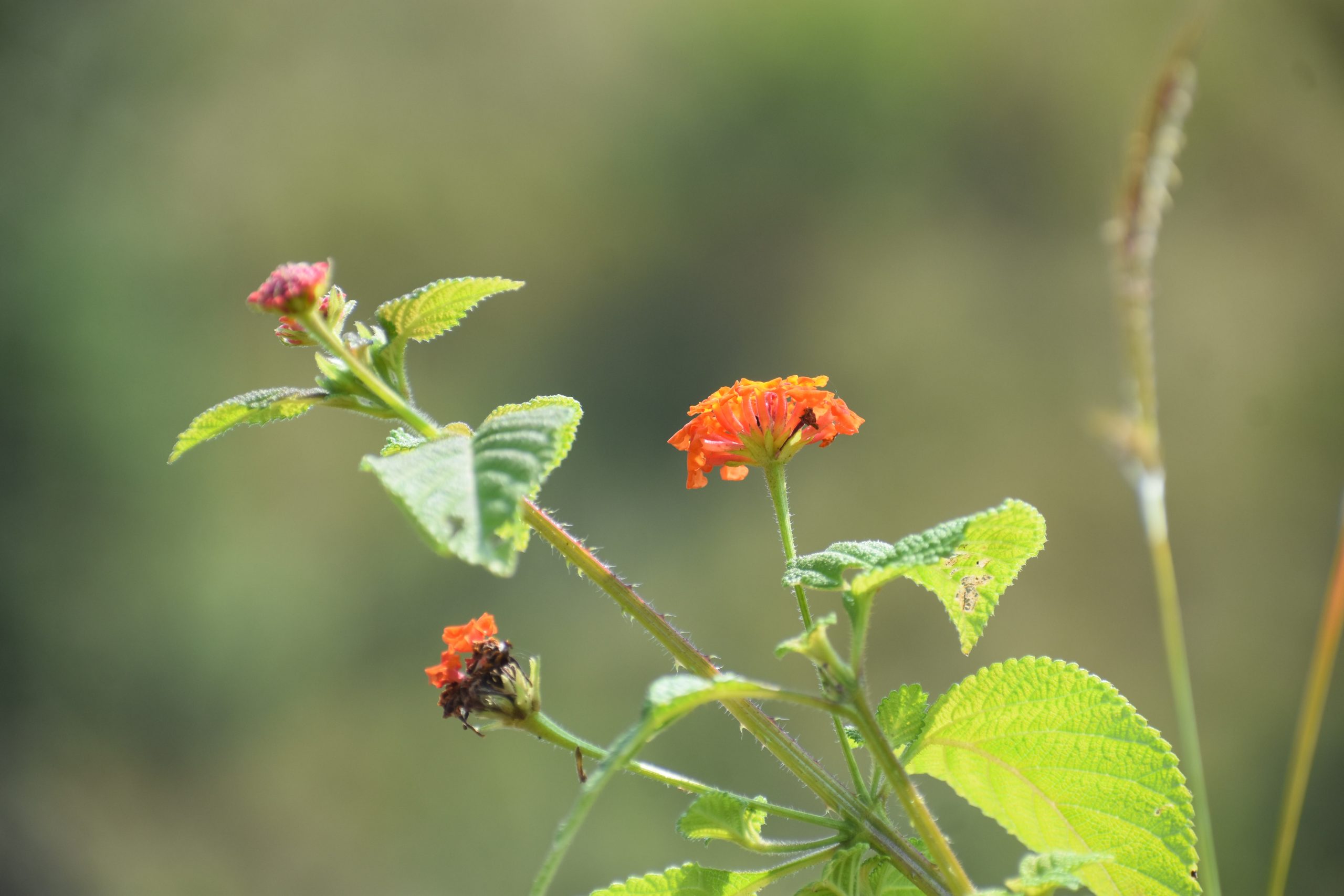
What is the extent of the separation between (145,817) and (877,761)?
1.66 m

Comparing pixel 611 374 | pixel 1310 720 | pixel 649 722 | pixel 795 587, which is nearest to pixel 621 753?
pixel 649 722

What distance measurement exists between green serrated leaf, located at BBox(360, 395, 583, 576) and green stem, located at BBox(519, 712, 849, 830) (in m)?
0.06

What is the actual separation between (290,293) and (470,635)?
13 cm

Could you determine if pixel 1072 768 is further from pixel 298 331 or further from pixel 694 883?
pixel 298 331

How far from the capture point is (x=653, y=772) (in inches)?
11.4

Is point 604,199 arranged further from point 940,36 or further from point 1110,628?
point 1110,628

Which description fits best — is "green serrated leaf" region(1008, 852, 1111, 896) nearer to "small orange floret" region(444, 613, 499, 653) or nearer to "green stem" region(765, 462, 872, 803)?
"green stem" region(765, 462, 872, 803)

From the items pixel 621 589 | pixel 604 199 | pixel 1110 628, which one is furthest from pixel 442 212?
pixel 621 589

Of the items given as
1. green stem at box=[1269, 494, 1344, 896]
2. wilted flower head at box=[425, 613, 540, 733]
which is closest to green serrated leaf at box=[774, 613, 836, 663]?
wilted flower head at box=[425, 613, 540, 733]

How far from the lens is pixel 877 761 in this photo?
26 cm

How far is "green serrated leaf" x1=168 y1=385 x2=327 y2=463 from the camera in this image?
0.30 meters

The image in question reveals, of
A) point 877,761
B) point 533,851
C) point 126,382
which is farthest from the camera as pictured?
point 126,382

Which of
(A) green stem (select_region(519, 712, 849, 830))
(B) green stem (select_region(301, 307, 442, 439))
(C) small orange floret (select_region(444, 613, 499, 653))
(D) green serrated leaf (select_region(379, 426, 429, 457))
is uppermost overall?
(B) green stem (select_region(301, 307, 442, 439))

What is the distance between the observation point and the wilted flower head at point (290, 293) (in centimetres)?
27
